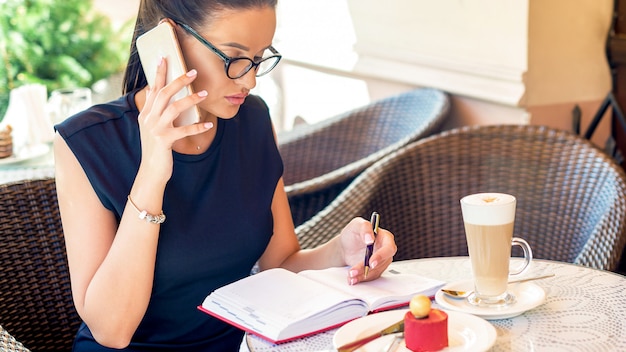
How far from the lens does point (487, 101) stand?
9.57 feet

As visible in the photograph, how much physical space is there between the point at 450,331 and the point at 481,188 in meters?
1.23

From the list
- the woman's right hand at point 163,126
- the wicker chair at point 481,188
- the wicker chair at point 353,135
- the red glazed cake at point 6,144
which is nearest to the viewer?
the woman's right hand at point 163,126

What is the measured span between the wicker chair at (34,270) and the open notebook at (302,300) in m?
0.61

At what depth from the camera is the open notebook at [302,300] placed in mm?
1388

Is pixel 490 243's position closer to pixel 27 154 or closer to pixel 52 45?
pixel 27 154

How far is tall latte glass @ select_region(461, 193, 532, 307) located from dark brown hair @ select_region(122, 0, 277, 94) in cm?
56

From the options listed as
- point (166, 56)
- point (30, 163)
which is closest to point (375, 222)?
point (166, 56)

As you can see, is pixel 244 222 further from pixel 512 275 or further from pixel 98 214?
pixel 512 275

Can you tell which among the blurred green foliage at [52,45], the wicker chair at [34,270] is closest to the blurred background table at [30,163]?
the wicker chair at [34,270]

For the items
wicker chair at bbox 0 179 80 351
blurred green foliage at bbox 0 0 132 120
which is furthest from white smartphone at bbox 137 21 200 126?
blurred green foliage at bbox 0 0 132 120

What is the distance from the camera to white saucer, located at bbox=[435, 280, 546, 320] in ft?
4.54

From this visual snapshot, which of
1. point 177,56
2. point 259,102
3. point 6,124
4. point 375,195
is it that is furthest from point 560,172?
point 6,124

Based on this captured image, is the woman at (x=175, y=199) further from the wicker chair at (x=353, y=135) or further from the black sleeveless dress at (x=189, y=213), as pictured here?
the wicker chair at (x=353, y=135)

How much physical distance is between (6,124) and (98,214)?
1.44 m
